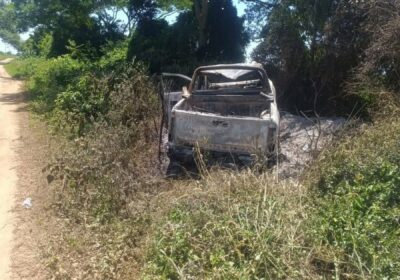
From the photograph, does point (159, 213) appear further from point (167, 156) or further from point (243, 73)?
point (243, 73)

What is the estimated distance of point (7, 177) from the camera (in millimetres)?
7141

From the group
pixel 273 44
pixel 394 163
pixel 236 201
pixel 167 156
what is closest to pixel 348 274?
pixel 236 201

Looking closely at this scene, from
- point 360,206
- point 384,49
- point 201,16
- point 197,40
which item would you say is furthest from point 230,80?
point 201,16

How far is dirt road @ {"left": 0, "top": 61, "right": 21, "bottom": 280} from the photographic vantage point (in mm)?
4793

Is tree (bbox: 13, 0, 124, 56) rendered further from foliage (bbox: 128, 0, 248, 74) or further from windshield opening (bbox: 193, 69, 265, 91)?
windshield opening (bbox: 193, 69, 265, 91)

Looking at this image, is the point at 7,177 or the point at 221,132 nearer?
the point at 221,132

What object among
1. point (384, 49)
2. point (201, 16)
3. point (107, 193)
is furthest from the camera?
point (201, 16)

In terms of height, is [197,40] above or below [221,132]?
above

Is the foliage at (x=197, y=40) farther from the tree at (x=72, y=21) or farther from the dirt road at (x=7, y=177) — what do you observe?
the dirt road at (x=7, y=177)

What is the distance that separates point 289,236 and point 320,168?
6.43 feet

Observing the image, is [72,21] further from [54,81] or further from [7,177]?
[7,177]

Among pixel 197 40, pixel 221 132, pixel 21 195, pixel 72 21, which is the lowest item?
pixel 21 195

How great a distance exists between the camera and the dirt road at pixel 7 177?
4.79 meters

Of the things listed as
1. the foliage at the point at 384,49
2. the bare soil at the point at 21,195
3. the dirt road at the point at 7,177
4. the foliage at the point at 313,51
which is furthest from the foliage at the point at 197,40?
the foliage at the point at 384,49
